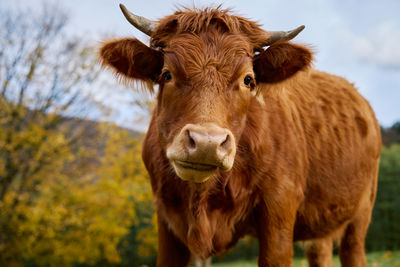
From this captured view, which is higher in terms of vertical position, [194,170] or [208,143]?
[208,143]

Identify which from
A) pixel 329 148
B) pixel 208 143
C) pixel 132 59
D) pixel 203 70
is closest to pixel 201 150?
pixel 208 143

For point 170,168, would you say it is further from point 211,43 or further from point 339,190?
point 339,190

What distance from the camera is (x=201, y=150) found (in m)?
2.42

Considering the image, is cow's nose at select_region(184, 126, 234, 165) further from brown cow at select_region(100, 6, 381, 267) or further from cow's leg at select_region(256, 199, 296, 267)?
cow's leg at select_region(256, 199, 296, 267)

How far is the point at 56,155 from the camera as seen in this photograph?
14.1 m

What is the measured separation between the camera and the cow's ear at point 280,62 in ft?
11.3

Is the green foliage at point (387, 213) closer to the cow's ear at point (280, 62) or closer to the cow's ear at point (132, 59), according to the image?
the cow's ear at point (280, 62)

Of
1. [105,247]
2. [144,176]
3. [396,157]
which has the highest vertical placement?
[396,157]

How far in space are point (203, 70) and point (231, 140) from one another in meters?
0.61

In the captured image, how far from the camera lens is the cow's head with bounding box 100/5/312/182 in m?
2.57

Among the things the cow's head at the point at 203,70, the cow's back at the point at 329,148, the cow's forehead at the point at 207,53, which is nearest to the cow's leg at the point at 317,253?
the cow's back at the point at 329,148

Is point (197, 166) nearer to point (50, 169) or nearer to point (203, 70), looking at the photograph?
point (203, 70)

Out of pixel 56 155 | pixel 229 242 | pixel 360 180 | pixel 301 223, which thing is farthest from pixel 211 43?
pixel 56 155

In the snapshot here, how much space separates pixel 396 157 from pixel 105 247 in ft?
56.5
